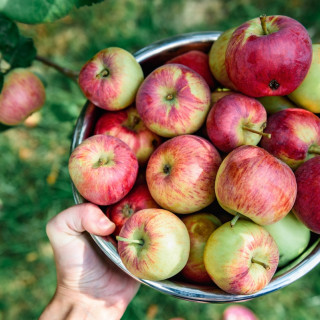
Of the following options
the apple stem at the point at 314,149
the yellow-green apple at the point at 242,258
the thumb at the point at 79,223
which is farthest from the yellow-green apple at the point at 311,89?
the thumb at the point at 79,223

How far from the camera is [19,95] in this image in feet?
5.32

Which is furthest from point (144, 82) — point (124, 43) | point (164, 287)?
point (124, 43)

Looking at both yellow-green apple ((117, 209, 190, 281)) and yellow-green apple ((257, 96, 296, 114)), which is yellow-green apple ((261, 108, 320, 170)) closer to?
yellow-green apple ((257, 96, 296, 114))

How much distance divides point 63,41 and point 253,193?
1823mm

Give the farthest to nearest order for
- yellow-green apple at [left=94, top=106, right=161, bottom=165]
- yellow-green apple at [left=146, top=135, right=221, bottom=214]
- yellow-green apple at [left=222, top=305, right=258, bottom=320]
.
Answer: yellow-green apple at [left=222, top=305, right=258, bottom=320] < yellow-green apple at [left=94, top=106, right=161, bottom=165] < yellow-green apple at [left=146, top=135, right=221, bottom=214]

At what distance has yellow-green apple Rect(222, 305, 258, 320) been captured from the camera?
198 centimetres

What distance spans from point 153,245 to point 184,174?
24 centimetres

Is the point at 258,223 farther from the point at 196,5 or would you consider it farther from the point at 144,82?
the point at 196,5

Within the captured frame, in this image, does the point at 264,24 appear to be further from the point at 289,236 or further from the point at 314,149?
the point at 289,236

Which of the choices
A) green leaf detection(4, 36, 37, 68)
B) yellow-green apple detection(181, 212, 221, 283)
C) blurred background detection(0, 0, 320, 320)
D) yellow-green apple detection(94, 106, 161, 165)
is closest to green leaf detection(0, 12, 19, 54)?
green leaf detection(4, 36, 37, 68)

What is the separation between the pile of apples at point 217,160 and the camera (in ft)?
3.65

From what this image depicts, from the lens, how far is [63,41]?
2.44 meters

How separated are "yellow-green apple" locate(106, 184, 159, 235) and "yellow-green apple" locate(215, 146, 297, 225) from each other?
30cm

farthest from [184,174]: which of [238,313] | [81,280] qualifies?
[238,313]
